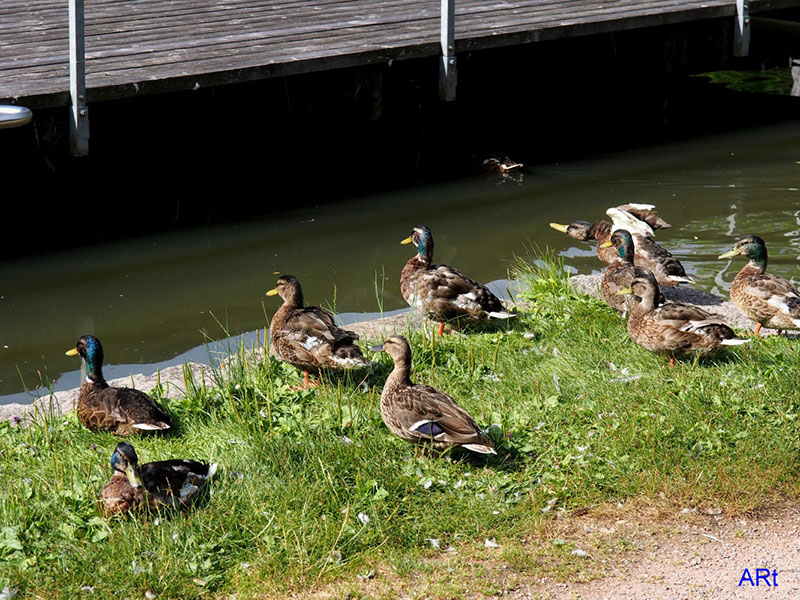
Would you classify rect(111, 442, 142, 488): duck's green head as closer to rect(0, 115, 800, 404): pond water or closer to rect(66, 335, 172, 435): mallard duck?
rect(66, 335, 172, 435): mallard duck

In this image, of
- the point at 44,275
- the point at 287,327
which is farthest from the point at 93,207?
the point at 287,327

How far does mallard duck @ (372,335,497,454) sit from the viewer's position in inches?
213

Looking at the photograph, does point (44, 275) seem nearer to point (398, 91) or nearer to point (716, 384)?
point (398, 91)

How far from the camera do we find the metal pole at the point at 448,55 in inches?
496

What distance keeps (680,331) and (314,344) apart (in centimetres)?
225

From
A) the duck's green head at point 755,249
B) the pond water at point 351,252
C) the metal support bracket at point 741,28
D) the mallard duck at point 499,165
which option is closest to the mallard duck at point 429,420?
the pond water at point 351,252

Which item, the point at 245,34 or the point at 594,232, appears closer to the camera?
the point at 594,232

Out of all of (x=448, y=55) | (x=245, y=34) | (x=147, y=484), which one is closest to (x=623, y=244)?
(x=448, y=55)

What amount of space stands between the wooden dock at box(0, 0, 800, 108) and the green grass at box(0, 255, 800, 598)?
528cm

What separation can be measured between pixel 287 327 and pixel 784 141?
10.7 meters

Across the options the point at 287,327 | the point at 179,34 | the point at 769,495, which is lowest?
the point at 769,495

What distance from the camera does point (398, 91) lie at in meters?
13.4

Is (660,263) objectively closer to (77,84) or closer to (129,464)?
(129,464)

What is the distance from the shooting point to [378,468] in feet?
17.6
